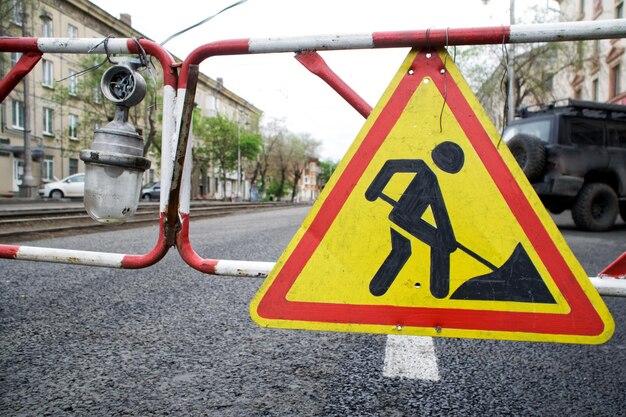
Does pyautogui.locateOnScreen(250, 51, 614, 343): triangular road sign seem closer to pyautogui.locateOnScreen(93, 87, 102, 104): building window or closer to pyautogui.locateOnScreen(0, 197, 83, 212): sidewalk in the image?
pyautogui.locateOnScreen(0, 197, 83, 212): sidewalk

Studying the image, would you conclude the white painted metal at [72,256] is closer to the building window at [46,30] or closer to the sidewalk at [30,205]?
the sidewalk at [30,205]

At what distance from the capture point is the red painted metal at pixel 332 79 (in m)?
1.59

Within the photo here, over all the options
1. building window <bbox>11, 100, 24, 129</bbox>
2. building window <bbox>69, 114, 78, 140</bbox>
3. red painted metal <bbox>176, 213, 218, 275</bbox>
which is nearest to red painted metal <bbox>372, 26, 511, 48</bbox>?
red painted metal <bbox>176, 213, 218, 275</bbox>

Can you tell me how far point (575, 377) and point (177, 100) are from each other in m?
2.06

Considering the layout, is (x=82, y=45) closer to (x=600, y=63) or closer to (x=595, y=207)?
(x=595, y=207)

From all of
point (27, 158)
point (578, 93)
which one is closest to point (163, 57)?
point (27, 158)

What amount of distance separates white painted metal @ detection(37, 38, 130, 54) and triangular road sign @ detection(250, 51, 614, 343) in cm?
104

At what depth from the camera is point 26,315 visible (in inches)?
116

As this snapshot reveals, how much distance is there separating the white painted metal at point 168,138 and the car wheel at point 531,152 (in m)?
7.98

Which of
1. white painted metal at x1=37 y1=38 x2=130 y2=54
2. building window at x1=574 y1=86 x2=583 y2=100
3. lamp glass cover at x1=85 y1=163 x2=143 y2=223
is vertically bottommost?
lamp glass cover at x1=85 y1=163 x2=143 y2=223

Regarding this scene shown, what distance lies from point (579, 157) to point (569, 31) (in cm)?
877

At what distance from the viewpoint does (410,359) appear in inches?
91.0

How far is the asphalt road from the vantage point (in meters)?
1.80

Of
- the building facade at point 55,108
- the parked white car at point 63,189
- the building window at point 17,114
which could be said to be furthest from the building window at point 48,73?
the parked white car at point 63,189
